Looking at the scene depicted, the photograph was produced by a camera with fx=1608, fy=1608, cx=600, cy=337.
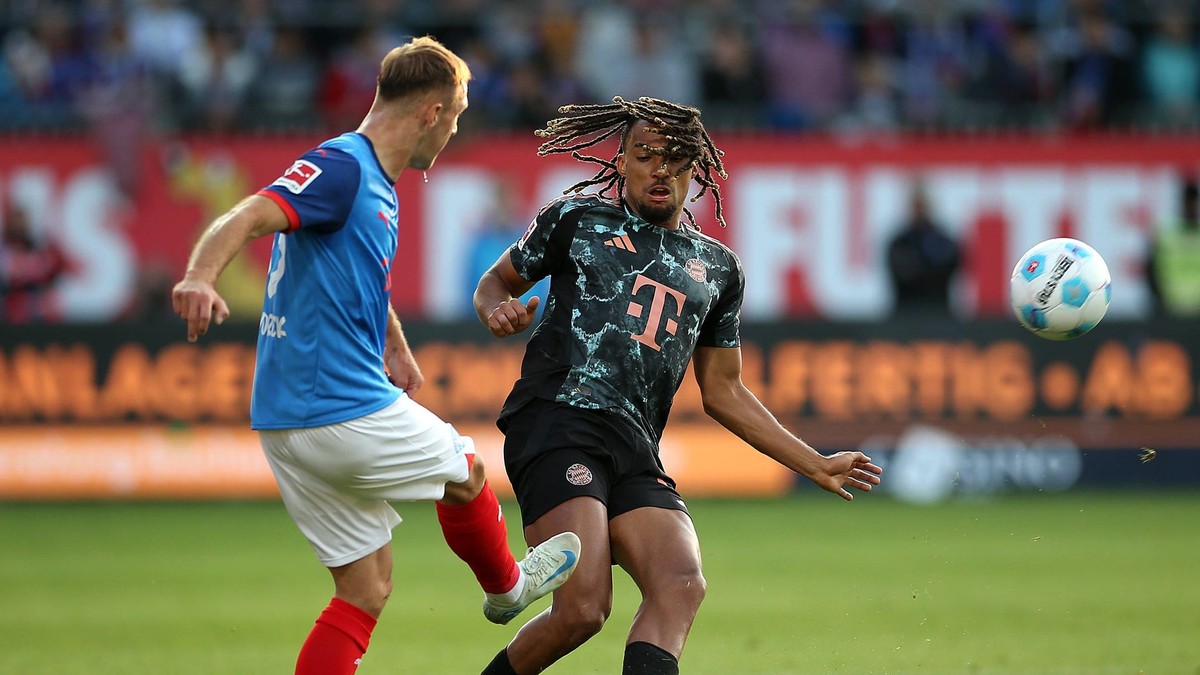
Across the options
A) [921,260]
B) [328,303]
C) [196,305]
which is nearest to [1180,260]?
[921,260]

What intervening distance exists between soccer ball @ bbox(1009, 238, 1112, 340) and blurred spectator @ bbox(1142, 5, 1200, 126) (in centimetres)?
1085

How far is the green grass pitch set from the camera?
25.6 ft

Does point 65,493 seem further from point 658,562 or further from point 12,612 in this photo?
point 658,562

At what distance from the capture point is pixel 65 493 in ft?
47.9

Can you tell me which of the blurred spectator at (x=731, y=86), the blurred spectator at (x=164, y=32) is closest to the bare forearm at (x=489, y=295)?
the blurred spectator at (x=731, y=86)

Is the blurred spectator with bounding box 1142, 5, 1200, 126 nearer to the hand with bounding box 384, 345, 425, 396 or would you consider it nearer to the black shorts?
the black shorts

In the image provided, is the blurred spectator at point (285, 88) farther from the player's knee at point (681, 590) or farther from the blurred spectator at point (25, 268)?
the player's knee at point (681, 590)

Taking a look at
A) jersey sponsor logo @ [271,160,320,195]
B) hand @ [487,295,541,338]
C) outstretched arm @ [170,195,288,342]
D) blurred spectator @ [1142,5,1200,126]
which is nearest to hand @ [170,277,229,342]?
outstretched arm @ [170,195,288,342]

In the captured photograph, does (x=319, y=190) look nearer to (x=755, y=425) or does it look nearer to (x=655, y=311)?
(x=655, y=311)

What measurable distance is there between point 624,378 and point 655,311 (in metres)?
0.27

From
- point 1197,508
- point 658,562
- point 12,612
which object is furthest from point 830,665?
point 1197,508

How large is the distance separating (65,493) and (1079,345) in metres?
9.46

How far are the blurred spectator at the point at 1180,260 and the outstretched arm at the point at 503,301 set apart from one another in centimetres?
1135

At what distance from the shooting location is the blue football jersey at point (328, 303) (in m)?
5.33
